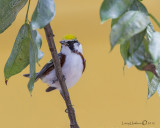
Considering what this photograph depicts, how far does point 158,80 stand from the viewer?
0.63 metres

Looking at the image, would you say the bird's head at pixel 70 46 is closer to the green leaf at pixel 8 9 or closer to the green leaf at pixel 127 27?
the green leaf at pixel 8 9

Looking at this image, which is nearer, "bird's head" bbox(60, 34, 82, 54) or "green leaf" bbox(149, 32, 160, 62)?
"green leaf" bbox(149, 32, 160, 62)

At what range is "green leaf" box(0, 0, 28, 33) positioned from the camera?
63cm

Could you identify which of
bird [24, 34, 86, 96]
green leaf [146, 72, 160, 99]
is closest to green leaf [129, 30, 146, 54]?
green leaf [146, 72, 160, 99]

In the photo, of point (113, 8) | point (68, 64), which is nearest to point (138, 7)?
point (113, 8)

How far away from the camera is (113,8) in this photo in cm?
52

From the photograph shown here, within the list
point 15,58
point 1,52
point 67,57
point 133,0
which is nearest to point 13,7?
point 15,58

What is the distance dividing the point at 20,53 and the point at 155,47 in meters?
0.28

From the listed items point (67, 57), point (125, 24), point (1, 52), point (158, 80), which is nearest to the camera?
point (125, 24)

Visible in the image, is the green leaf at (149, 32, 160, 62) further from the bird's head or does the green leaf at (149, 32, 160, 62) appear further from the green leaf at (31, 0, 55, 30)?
the bird's head

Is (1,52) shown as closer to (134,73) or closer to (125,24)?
(134,73)

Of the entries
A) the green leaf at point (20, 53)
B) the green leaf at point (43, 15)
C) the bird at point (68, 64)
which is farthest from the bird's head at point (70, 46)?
the green leaf at point (43, 15)

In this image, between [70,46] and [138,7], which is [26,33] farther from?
[70,46]

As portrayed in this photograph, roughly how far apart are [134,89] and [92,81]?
25 cm
